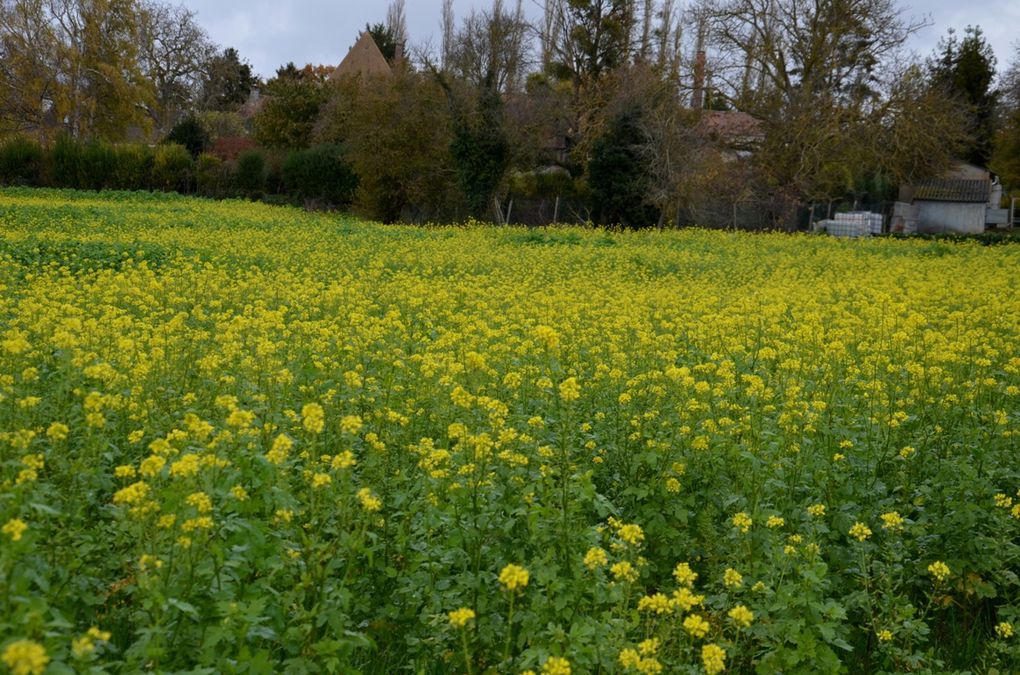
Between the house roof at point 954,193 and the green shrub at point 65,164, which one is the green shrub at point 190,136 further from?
the house roof at point 954,193

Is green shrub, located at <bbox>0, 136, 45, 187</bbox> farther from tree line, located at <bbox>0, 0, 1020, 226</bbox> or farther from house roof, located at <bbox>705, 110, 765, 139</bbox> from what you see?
house roof, located at <bbox>705, 110, 765, 139</bbox>

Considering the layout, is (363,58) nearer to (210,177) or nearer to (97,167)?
(210,177)

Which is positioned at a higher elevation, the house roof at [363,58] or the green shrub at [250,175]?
the house roof at [363,58]

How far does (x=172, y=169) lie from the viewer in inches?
1538

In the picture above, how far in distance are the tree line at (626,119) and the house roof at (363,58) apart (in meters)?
11.8

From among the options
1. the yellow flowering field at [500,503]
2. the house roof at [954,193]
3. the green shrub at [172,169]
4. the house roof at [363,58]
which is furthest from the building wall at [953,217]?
the yellow flowering field at [500,503]

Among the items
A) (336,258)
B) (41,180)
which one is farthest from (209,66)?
(336,258)

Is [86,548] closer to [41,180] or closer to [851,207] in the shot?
[851,207]

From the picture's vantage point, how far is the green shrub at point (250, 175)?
→ 39094mm

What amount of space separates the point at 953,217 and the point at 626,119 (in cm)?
2222

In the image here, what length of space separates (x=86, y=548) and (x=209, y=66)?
57878 mm

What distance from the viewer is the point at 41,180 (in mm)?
38375

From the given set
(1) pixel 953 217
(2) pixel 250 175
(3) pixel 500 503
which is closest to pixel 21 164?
(2) pixel 250 175

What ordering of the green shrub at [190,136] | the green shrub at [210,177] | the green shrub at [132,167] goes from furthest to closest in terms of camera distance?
the green shrub at [190,136], the green shrub at [210,177], the green shrub at [132,167]
